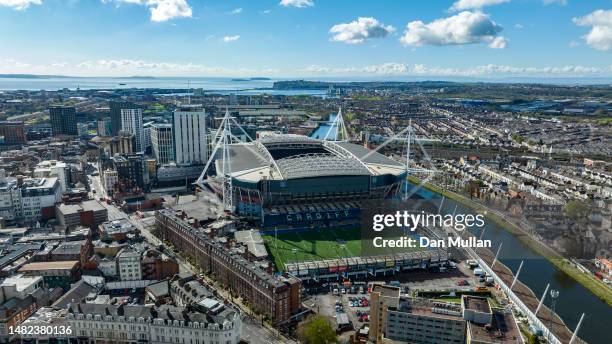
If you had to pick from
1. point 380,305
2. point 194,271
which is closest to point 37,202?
point 194,271

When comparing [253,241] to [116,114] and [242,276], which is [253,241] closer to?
[242,276]

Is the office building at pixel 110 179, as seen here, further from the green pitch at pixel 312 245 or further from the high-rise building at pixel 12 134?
the high-rise building at pixel 12 134

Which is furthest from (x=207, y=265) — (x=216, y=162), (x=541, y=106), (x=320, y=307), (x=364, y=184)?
(x=541, y=106)

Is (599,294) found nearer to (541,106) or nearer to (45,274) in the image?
(45,274)

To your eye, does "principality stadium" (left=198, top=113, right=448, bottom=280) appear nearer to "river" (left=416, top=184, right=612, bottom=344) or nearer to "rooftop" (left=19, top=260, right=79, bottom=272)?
"river" (left=416, top=184, right=612, bottom=344)

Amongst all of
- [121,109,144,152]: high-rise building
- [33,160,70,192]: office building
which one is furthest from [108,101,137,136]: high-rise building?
[33,160,70,192]: office building

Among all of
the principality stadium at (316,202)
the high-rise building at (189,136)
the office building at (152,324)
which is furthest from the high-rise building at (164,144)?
the office building at (152,324)
